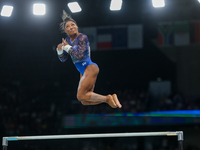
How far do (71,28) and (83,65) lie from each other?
2.25 feet

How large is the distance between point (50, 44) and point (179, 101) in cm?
435

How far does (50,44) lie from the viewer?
21.1ft

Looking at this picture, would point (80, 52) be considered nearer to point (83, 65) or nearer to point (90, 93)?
point (83, 65)

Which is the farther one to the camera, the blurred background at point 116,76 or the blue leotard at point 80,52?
the blurred background at point 116,76

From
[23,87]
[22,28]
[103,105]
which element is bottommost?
[103,105]

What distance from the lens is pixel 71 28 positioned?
4977 mm

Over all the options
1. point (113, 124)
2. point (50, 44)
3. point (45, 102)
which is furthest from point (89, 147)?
point (50, 44)

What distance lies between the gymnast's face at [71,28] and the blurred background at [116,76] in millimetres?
1835

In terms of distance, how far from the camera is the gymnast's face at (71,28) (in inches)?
195

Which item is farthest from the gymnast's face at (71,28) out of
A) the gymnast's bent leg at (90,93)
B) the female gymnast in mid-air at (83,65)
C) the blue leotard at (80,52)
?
the gymnast's bent leg at (90,93)

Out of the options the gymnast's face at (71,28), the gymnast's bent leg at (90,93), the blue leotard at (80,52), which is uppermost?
the gymnast's face at (71,28)

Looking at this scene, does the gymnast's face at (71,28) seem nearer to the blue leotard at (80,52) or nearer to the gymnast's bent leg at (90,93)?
the blue leotard at (80,52)

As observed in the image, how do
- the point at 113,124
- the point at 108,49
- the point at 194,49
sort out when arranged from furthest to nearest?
the point at 194,49 < the point at 108,49 < the point at 113,124

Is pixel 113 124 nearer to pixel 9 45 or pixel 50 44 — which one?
pixel 50 44
